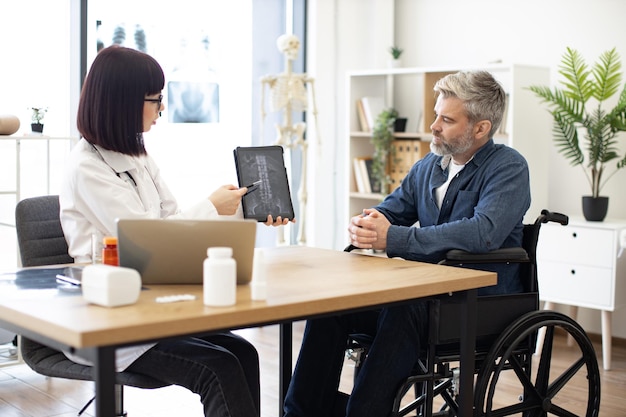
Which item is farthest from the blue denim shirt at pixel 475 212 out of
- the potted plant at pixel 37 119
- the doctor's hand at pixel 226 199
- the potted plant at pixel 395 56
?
the potted plant at pixel 395 56

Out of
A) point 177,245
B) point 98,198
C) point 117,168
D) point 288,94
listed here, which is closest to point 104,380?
point 177,245

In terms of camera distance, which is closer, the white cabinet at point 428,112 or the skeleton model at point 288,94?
the white cabinet at point 428,112

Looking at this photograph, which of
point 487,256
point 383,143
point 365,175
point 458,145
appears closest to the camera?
point 487,256

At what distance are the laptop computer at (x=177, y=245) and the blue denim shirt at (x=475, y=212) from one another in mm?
755

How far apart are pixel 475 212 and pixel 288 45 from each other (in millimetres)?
2754

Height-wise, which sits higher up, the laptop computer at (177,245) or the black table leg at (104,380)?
the laptop computer at (177,245)

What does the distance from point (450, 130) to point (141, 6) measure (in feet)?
8.73

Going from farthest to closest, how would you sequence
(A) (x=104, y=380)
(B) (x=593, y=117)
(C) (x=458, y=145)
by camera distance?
(B) (x=593, y=117), (C) (x=458, y=145), (A) (x=104, y=380)

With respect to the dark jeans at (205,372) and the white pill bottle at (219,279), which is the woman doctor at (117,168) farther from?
the white pill bottle at (219,279)

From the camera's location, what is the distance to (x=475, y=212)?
262 cm

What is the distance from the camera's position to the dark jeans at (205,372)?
2.13 metres

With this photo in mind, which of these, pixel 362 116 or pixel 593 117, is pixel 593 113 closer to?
pixel 593 117

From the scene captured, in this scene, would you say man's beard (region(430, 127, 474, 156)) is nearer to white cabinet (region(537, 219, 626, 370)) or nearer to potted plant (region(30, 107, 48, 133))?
white cabinet (region(537, 219, 626, 370))

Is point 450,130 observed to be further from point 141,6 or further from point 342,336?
point 141,6
